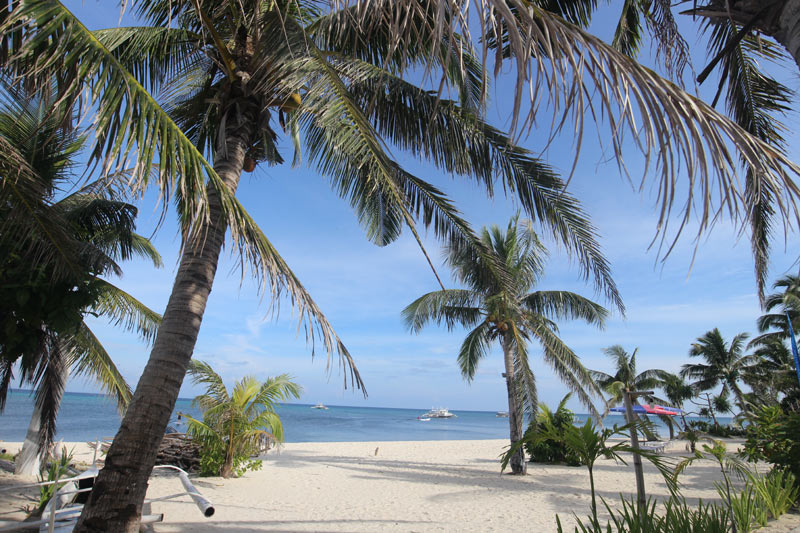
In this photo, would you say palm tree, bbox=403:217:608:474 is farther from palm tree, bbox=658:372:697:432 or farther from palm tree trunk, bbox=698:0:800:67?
palm tree, bbox=658:372:697:432

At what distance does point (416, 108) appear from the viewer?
203 inches

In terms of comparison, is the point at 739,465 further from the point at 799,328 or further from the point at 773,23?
the point at 799,328

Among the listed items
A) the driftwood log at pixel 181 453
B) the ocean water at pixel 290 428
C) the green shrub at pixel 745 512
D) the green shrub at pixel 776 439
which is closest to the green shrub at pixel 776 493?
the green shrub at pixel 745 512

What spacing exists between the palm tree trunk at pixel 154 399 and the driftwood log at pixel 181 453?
8.33 meters

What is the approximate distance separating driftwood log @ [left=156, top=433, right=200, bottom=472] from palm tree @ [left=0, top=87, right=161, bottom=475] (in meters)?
2.48

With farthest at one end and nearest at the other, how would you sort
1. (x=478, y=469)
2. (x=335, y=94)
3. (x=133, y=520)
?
(x=478, y=469)
(x=335, y=94)
(x=133, y=520)

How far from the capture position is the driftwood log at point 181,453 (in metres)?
10.4

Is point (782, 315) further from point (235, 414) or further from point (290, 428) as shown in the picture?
point (290, 428)

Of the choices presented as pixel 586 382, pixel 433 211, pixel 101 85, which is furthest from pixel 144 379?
pixel 586 382

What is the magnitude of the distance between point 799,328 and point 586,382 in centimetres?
1864

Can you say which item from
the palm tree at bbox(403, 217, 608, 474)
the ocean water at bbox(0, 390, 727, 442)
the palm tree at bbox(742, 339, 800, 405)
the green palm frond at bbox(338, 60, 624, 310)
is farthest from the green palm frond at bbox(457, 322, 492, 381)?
the palm tree at bbox(742, 339, 800, 405)

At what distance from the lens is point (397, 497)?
341 inches

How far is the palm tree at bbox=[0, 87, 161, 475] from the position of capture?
4.58 meters

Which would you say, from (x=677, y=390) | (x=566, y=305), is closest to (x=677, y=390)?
(x=677, y=390)
